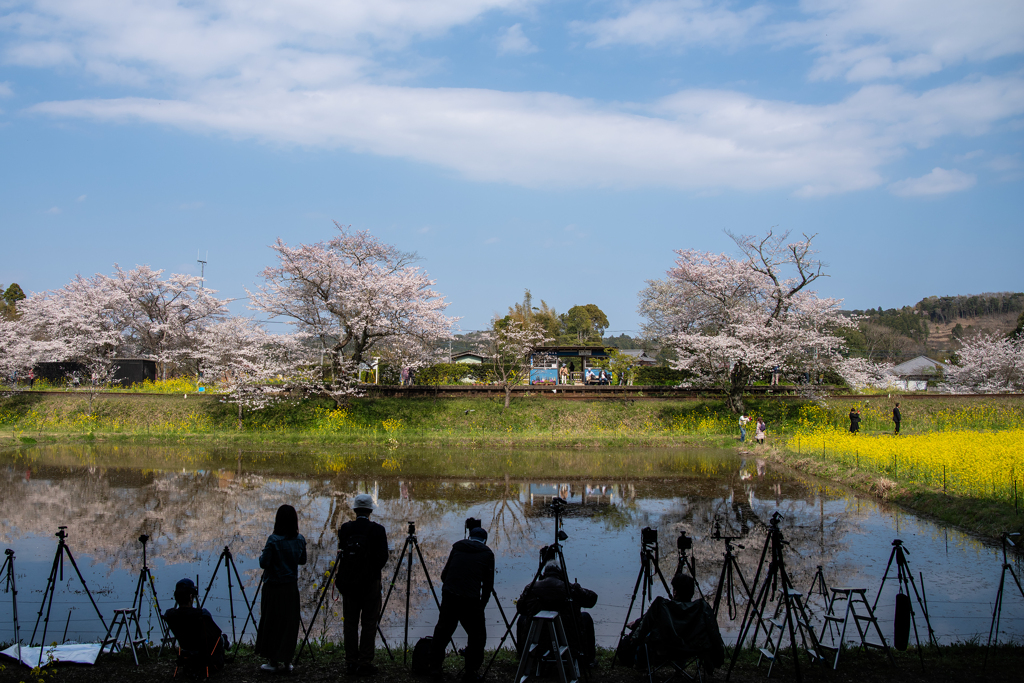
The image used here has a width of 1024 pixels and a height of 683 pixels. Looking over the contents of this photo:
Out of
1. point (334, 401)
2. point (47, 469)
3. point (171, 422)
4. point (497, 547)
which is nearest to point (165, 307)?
point (171, 422)

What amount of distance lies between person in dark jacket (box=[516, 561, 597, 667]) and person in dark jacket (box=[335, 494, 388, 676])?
1.34m

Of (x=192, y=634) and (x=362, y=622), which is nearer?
(x=192, y=634)

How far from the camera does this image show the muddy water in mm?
8094

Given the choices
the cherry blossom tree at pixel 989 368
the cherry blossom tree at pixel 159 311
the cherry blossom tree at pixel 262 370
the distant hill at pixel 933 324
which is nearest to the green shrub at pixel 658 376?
the cherry blossom tree at pixel 262 370

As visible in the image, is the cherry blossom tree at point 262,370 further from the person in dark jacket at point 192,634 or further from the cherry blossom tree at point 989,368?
the cherry blossom tree at point 989,368

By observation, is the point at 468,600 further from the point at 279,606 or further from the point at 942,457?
the point at 942,457

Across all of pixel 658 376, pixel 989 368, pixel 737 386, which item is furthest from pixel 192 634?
pixel 989 368

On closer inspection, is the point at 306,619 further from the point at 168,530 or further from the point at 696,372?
the point at 696,372

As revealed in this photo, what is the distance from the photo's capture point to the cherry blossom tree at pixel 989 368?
35.1 metres

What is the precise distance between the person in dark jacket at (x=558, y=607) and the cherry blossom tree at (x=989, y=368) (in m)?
37.1

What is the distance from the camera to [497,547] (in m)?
10.9

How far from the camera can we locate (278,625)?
18.9ft

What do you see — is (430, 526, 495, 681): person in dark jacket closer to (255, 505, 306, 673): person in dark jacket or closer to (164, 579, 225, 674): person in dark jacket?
(255, 505, 306, 673): person in dark jacket

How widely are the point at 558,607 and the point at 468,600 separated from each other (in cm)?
80
